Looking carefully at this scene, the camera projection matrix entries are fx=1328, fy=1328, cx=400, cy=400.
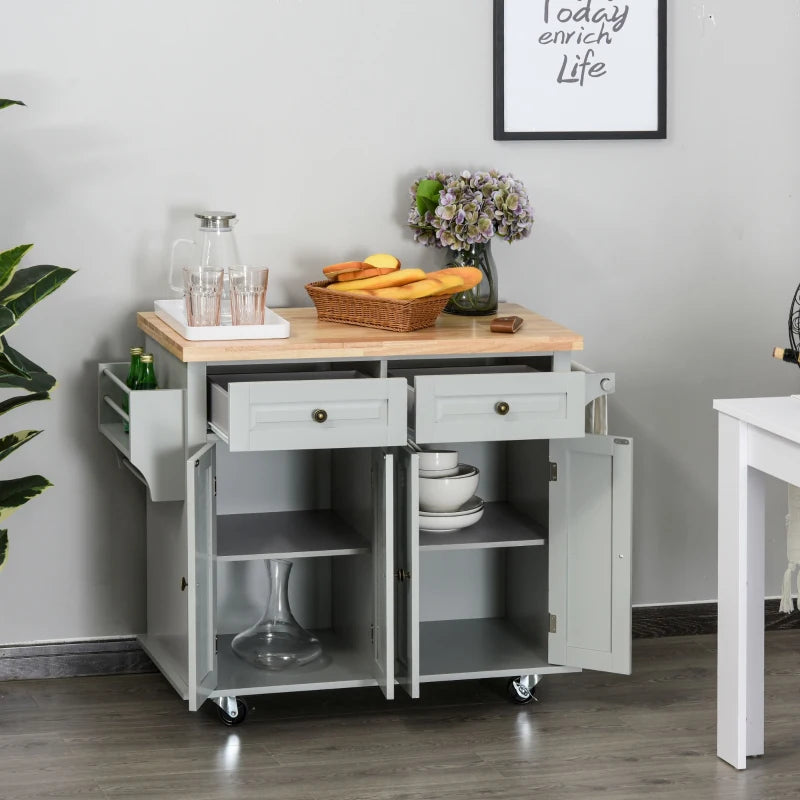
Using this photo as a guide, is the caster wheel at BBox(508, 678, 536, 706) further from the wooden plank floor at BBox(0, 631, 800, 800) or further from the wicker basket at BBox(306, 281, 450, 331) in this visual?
the wicker basket at BBox(306, 281, 450, 331)

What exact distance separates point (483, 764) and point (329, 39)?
1650 millimetres

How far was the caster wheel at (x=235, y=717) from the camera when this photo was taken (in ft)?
9.25

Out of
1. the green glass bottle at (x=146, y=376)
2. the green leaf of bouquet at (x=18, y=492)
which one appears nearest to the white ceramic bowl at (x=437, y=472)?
the green glass bottle at (x=146, y=376)

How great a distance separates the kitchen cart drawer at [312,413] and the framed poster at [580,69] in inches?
35.1

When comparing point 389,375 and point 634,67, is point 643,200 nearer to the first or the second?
point 634,67

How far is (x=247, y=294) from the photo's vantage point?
2.69m

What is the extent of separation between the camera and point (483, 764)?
8.69 ft

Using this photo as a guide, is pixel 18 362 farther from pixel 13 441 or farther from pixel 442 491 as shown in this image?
pixel 442 491

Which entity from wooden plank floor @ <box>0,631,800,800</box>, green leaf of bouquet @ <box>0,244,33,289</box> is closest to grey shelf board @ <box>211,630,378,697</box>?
wooden plank floor @ <box>0,631,800,800</box>

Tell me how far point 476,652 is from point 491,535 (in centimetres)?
29

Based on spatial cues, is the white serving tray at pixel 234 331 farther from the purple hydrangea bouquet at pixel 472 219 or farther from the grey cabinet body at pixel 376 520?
the purple hydrangea bouquet at pixel 472 219

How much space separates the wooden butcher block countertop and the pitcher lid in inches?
9.3

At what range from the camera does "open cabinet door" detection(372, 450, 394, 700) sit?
267cm

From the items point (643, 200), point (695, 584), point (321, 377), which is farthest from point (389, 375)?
point (695, 584)
